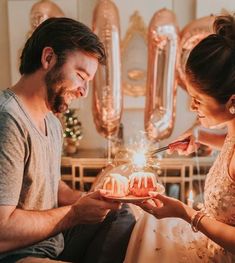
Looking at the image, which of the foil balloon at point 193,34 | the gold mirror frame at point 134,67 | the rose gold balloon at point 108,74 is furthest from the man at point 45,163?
the gold mirror frame at point 134,67

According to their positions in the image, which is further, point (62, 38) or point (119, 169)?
point (119, 169)

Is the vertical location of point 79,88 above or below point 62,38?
below

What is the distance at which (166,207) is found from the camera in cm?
114

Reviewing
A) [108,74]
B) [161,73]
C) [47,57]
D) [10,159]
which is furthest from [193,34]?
[10,159]

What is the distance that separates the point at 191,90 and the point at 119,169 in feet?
2.16

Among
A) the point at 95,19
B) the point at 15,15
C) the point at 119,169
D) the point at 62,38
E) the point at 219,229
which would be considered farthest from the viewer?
the point at 15,15

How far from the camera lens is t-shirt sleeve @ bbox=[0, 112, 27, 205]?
1.03 metres

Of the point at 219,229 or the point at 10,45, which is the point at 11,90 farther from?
the point at 10,45

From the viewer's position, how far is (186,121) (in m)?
2.71

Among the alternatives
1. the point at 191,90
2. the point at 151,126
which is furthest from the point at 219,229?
the point at 151,126

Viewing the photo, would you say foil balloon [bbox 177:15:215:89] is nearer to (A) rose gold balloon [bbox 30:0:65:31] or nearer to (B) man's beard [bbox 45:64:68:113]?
(A) rose gold balloon [bbox 30:0:65:31]

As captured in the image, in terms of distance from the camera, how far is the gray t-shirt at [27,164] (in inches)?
40.8

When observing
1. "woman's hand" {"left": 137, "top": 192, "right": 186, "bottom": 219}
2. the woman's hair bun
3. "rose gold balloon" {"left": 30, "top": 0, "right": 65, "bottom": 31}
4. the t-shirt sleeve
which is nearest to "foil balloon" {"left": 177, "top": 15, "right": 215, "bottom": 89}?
"rose gold balloon" {"left": 30, "top": 0, "right": 65, "bottom": 31}

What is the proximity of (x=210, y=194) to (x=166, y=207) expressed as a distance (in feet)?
0.52
